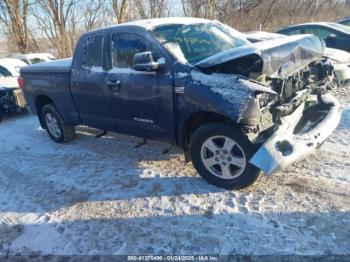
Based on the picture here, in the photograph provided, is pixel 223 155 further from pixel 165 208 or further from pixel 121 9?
pixel 121 9

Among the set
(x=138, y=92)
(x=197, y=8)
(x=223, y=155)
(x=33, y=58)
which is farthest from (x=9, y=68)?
(x=197, y=8)

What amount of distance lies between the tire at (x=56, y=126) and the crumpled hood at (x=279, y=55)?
130 inches

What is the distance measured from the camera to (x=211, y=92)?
357cm

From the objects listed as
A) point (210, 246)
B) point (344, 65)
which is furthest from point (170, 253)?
point (344, 65)

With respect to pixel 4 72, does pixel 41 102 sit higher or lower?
lower

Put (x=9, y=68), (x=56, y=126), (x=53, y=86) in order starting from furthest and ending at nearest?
(x=9, y=68) < (x=56, y=126) < (x=53, y=86)

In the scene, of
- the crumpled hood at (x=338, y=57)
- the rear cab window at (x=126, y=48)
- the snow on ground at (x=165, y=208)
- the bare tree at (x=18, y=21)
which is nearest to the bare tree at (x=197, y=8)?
the bare tree at (x=18, y=21)

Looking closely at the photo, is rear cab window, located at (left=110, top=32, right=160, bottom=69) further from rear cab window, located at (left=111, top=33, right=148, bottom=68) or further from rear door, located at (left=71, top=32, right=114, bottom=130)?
rear door, located at (left=71, top=32, right=114, bottom=130)

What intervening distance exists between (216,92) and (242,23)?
23.5 m

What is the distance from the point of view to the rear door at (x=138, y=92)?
4055mm

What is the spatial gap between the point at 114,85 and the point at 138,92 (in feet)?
1.46

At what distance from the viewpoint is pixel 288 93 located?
3.91 m

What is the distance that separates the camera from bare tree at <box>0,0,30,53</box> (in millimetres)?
20344

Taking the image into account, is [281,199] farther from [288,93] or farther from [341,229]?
[288,93]
